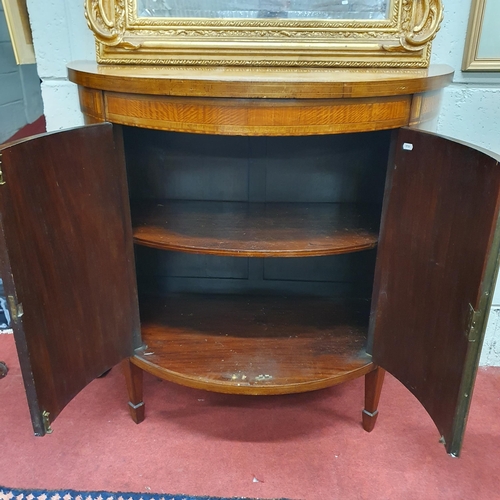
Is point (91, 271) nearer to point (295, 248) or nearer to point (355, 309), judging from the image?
point (295, 248)

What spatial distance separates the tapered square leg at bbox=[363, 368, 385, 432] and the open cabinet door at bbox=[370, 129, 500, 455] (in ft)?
0.45

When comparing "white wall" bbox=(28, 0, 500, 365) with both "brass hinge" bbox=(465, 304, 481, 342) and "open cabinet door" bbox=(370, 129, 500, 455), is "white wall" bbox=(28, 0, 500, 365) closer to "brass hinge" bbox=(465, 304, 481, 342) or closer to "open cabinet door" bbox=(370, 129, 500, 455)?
"open cabinet door" bbox=(370, 129, 500, 455)

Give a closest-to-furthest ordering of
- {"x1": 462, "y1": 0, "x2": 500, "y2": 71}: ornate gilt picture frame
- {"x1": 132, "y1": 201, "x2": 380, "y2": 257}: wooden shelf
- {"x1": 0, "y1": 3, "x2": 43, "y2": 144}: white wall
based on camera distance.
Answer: {"x1": 132, "y1": 201, "x2": 380, "y2": 257}: wooden shelf → {"x1": 462, "y1": 0, "x2": 500, "y2": 71}: ornate gilt picture frame → {"x1": 0, "y1": 3, "x2": 43, "y2": 144}: white wall

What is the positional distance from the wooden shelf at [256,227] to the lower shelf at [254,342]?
0.97 ft

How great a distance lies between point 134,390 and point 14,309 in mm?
531

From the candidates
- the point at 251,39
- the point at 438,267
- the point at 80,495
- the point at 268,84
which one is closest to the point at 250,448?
the point at 80,495

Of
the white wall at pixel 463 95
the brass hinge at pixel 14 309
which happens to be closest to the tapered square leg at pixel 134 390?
the brass hinge at pixel 14 309

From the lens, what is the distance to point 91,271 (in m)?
1.00

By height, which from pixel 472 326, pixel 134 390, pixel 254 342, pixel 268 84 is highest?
pixel 268 84

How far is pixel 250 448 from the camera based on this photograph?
1.25 meters

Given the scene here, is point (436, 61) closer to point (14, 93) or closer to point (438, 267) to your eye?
point (438, 267)

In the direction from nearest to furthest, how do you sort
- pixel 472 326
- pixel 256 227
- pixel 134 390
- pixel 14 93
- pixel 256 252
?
pixel 472 326 → pixel 256 252 → pixel 256 227 → pixel 134 390 → pixel 14 93

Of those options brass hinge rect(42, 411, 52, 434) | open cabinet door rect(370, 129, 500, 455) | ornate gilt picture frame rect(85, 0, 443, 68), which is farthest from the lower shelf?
ornate gilt picture frame rect(85, 0, 443, 68)

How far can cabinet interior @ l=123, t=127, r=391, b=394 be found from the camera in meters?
1.13
